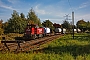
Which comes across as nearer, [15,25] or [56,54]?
[56,54]

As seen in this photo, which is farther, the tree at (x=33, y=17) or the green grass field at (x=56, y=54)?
the tree at (x=33, y=17)

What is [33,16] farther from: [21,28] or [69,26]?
[69,26]

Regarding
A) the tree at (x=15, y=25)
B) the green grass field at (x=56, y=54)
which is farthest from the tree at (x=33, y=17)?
the green grass field at (x=56, y=54)

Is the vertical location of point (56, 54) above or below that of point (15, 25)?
below

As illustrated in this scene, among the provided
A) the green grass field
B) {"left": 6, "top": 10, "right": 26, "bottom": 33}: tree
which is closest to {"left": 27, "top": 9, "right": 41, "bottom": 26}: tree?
{"left": 6, "top": 10, "right": 26, "bottom": 33}: tree

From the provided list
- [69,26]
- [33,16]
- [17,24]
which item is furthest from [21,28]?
[69,26]

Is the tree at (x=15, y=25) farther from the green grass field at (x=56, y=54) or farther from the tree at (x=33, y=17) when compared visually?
the green grass field at (x=56, y=54)

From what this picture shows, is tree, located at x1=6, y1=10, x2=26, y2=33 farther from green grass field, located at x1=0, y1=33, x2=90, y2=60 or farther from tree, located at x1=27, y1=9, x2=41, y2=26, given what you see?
green grass field, located at x1=0, y1=33, x2=90, y2=60

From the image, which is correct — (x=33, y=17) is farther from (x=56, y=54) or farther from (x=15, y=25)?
(x=56, y=54)

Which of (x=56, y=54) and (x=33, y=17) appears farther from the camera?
(x=33, y=17)

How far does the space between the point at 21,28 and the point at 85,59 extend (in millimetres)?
62545

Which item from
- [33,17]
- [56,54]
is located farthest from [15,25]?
[56,54]

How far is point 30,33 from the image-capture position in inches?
1351

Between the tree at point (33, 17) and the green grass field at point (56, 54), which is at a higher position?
the tree at point (33, 17)
